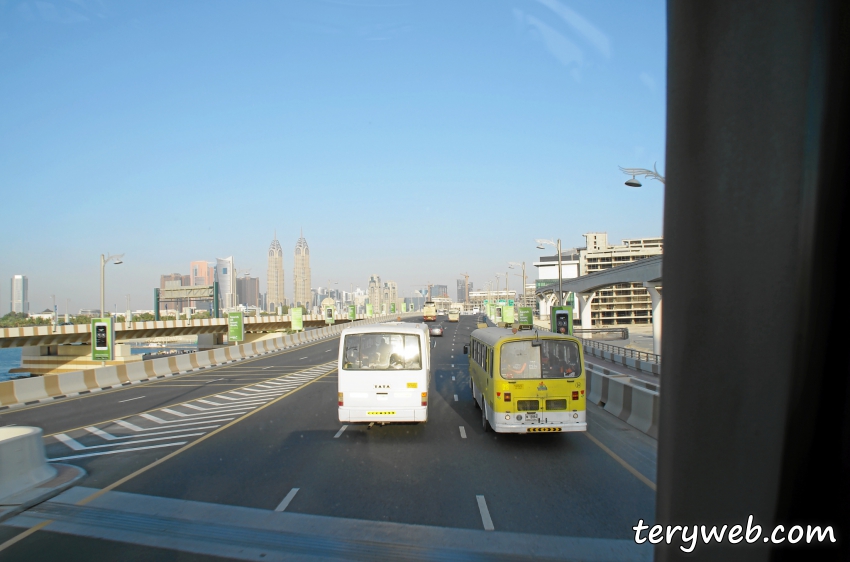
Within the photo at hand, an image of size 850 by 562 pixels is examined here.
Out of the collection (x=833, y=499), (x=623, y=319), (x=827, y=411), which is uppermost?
(x=827, y=411)

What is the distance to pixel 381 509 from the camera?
8086 millimetres

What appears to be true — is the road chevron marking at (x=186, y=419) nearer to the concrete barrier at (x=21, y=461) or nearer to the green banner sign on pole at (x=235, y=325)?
the concrete barrier at (x=21, y=461)

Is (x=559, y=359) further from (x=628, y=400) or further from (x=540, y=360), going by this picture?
(x=628, y=400)

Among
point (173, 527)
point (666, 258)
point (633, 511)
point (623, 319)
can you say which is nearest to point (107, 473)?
point (173, 527)

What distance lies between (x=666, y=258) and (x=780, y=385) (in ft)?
2.07

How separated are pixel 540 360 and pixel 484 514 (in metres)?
4.70

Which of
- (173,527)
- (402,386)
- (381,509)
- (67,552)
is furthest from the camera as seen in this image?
(402,386)

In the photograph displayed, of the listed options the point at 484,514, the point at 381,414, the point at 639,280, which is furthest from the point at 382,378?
the point at 639,280

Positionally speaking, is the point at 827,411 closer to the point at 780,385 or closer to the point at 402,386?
the point at 780,385

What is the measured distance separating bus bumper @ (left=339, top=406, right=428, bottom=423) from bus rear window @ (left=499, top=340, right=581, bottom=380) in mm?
2440

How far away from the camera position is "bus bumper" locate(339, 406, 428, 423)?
12945mm

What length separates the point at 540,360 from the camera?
11.9 meters

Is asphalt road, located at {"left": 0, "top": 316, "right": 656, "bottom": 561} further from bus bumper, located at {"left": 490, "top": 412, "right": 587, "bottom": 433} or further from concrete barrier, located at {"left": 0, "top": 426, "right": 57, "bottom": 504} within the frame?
concrete barrier, located at {"left": 0, "top": 426, "right": 57, "bottom": 504}

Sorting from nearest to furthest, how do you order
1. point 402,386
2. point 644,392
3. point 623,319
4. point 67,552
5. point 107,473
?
1. point 67,552
2. point 107,473
3. point 402,386
4. point 644,392
5. point 623,319
